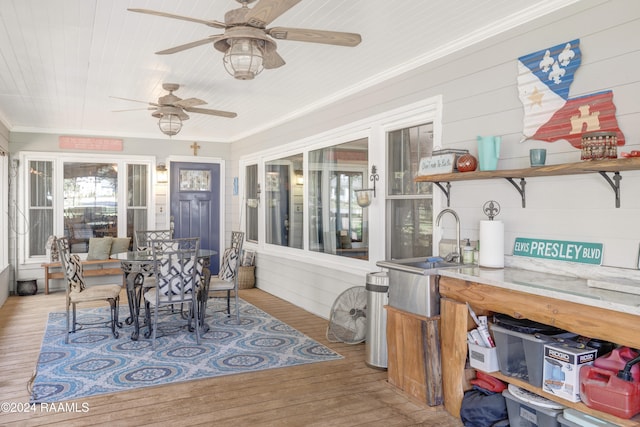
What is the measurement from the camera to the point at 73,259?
4930mm

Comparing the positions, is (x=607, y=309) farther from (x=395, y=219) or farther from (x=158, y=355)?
(x=158, y=355)

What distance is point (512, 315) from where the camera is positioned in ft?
8.89

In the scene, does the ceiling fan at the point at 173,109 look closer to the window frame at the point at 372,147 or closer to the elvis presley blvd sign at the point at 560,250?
the window frame at the point at 372,147

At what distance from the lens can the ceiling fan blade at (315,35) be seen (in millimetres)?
2715

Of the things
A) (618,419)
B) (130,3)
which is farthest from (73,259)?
(618,419)

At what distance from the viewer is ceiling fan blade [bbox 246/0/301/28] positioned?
2270mm

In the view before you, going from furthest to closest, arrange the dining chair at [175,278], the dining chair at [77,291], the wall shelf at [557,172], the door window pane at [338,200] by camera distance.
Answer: the door window pane at [338,200]
the dining chair at [77,291]
the dining chair at [175,278]
the wall shelf at [557,172]

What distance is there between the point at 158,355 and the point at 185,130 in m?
4.64

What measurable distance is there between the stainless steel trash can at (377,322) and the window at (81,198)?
18.3 feet

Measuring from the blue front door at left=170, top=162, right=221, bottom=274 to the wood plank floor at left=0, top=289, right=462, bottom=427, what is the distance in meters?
4.40

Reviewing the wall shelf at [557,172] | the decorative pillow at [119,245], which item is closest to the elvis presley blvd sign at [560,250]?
the wall shelf at [557,172]

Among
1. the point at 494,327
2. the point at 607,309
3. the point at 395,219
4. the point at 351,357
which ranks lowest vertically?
the point at 351,357

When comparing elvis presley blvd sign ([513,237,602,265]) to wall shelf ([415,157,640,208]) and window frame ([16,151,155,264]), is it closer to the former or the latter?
wall shelf ([415,157,640,208])

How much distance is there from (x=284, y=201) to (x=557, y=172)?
467 cm
